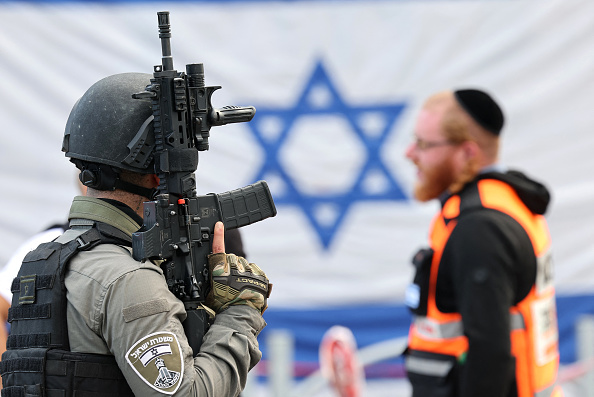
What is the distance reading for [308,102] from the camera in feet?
15.8

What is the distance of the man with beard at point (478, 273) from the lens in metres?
2.52

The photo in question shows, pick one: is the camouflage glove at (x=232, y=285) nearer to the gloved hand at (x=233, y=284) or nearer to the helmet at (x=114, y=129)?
the gloved hand at (x=233, y=284)

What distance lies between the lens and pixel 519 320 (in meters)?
2.61

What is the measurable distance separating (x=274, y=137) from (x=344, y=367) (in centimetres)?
133

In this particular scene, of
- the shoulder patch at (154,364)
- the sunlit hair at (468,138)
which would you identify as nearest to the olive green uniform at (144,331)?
the shoulder patch at (154,364)

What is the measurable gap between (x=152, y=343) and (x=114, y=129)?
0.58 m

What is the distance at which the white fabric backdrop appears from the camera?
4758 millimetres

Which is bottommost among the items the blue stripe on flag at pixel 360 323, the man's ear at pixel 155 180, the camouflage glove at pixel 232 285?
the camouflage glove at pixel 232 285

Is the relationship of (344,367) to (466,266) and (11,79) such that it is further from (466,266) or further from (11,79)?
(11,79)

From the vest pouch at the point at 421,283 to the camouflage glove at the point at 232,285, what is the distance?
2.08 ft

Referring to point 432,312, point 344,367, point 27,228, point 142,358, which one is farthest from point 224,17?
point 142,358

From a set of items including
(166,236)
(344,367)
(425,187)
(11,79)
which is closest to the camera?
(166,236)

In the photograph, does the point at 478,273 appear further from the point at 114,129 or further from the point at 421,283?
the point at 114,129

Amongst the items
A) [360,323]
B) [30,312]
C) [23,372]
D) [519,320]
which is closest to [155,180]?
[30,312]
